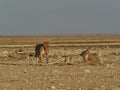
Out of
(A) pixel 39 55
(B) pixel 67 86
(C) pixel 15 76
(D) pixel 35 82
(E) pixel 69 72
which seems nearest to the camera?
(B) pixel 67 86

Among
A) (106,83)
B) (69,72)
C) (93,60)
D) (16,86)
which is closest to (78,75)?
(69,72)

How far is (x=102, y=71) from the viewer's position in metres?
21.1

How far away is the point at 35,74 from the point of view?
786 inches

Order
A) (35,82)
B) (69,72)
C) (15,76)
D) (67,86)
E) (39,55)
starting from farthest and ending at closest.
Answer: (39,55), (69,72), (15,76), (35,82), (67,86)

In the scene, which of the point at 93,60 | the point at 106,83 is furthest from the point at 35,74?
the point at 93,60

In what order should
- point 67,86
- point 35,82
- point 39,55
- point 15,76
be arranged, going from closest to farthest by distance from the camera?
point 67,86 < point 35,82 < point 15,76 < point 39,55

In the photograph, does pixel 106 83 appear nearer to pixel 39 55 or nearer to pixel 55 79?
pixel 55 79

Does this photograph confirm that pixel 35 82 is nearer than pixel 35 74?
Yes

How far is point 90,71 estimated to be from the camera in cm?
2102

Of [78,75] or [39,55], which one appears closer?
[78,75]

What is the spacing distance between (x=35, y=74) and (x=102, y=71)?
2898mm

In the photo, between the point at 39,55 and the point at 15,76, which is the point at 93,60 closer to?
the point at 39,55

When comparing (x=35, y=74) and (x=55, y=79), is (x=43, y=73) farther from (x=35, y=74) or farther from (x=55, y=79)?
(x=55, y=79)

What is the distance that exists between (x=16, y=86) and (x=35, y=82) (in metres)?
1.20
